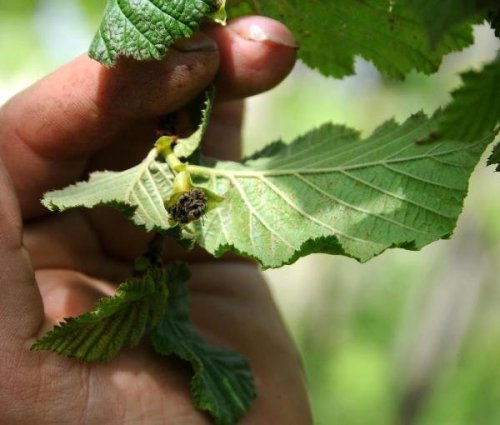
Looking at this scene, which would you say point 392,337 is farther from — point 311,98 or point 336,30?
point 336,30

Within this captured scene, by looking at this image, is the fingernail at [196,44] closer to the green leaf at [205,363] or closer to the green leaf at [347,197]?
the green leaf at [347,197]

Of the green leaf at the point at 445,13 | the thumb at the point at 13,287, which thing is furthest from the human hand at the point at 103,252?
the green leaf at the point at 445,13

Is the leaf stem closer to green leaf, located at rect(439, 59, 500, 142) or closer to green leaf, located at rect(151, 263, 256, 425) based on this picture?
green leaf, located at rect(151, 263, 256, 425)

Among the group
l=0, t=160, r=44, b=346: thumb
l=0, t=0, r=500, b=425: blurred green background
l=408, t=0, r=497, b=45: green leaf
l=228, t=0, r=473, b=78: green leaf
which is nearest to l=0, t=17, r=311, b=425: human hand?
l=0, t=160, r=44, b=346: thumb

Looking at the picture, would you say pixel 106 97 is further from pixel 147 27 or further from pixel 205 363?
pixel 205 363

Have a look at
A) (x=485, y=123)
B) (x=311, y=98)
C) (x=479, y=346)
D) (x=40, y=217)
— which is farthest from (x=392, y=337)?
(x=485, y=123)

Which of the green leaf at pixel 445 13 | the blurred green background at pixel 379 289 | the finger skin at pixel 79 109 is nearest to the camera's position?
the green leaf at pixel 445 13
